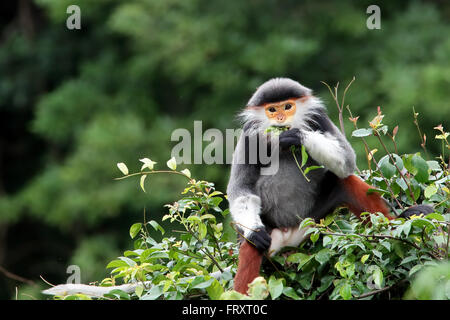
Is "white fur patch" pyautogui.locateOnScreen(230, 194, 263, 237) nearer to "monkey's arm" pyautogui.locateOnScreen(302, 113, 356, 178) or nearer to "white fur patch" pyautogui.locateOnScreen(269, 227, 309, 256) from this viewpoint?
"white fur patch" pyautogui.locateOnScreen(269, 227, 309, 256)

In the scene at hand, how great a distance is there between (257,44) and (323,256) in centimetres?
662

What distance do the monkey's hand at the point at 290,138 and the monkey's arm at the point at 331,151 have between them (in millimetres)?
19

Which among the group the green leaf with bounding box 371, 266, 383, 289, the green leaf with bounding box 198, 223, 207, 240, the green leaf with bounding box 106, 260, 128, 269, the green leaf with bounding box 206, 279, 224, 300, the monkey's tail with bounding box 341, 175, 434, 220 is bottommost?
Answer: the green leaf with bounding box 206, 279, 224, 300

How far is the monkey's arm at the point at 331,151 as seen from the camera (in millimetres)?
2902

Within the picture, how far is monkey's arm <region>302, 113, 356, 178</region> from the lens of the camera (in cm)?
290

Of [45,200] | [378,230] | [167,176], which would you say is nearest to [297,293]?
[378,230]

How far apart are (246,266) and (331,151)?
643 millimetres

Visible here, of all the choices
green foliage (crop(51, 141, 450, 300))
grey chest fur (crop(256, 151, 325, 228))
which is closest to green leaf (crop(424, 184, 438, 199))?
green foliage (crop(51, 141, 450, 300))

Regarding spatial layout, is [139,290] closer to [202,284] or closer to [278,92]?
[202,284]

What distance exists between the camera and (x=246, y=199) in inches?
119

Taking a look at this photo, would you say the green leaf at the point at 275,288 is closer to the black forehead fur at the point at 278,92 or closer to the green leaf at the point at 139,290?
the green leaf at the point at 139,290

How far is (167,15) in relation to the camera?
885 cm

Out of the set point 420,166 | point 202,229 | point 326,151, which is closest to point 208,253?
point 202,229

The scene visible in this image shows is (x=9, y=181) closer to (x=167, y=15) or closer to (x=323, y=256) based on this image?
(x=167, y=15)
